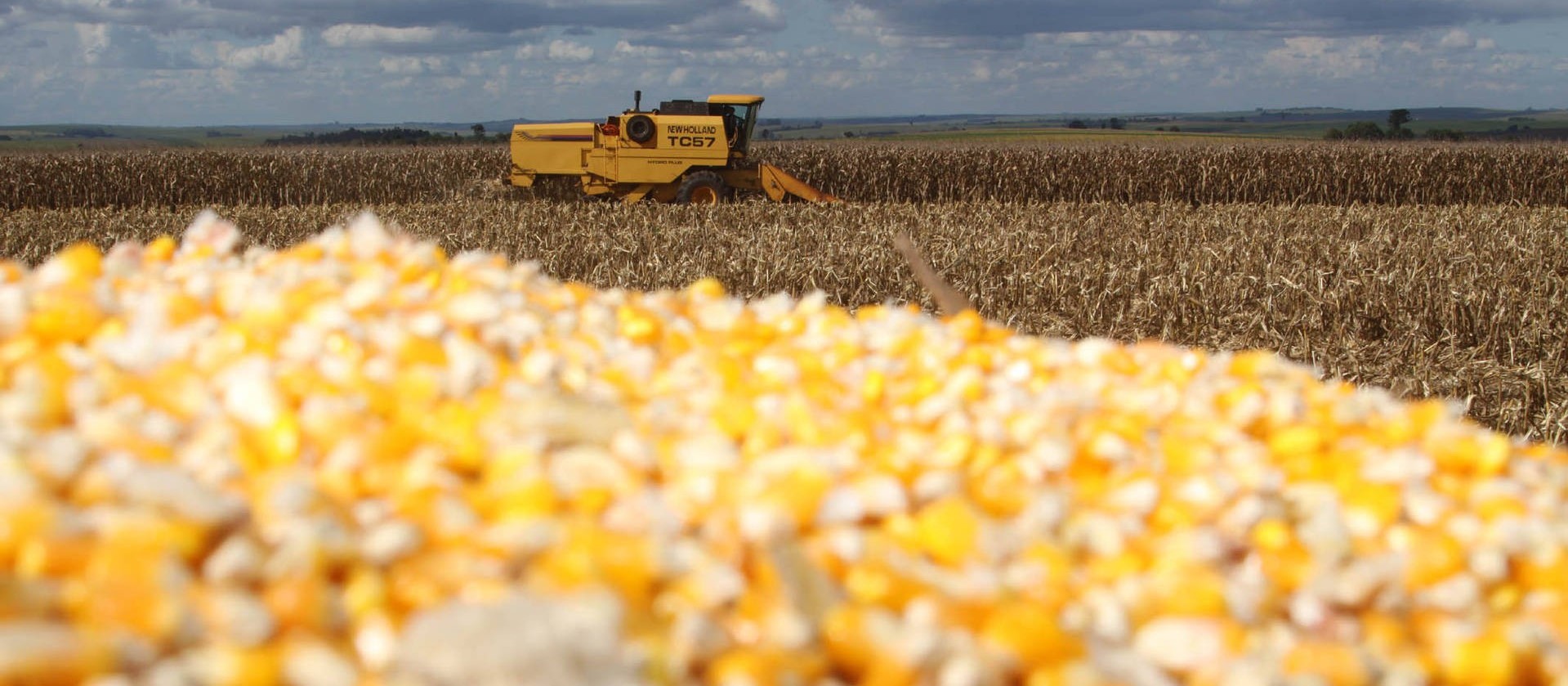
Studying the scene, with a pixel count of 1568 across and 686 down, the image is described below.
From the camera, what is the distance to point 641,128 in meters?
12.8

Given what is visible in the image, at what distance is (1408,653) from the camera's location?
128 centimetres

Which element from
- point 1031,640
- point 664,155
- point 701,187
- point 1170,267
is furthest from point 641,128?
point 1031,640

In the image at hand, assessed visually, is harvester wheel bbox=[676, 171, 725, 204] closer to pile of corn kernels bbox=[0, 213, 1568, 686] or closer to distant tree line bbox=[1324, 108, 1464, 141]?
pile of corn kernels bbox=[0, 213, 1568, 686]

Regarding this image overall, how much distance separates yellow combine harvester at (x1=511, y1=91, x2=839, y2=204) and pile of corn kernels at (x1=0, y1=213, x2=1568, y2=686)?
10.8 metres

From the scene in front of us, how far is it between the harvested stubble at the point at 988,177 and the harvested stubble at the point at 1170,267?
564cm

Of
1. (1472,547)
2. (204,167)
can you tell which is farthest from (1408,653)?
(204,167)

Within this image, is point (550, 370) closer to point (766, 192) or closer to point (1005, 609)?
point (1005, 609)

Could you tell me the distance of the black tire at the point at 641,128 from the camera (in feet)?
41.7

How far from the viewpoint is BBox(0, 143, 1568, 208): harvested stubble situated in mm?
17688

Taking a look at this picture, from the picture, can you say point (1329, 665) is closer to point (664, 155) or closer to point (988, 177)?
point (664, 155)

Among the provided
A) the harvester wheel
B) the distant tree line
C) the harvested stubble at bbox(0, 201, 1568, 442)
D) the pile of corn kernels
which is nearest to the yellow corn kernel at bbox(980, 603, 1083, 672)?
the pile of corn kernels

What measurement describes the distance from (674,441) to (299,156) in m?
19.2

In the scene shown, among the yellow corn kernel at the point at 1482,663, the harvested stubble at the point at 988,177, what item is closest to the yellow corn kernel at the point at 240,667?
the yellow corn kernel at the point at 1482,663

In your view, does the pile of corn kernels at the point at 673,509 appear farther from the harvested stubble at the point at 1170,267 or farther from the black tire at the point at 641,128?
the black tire at the point at 641,128
